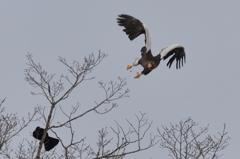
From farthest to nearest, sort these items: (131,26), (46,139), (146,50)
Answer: (131,26) < (146,50) < (46,139)

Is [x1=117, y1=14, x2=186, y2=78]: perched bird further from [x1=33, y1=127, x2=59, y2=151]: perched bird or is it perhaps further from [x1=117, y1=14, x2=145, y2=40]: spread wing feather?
[x1=33, y1=127, x2=59, y2=151]: perched bird

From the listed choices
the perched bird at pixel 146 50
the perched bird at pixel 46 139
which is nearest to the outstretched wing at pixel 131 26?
the perched bird at pixel 146 50

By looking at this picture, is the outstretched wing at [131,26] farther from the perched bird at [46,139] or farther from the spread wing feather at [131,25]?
the perched bird at [46,139]

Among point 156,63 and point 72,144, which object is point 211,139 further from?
point 72,144

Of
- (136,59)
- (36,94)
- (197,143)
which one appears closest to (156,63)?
(136,59)

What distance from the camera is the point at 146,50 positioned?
32.3 feet

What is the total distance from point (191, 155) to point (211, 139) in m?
0.71

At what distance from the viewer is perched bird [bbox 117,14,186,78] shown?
9.76 meters

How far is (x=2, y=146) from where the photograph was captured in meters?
8.35

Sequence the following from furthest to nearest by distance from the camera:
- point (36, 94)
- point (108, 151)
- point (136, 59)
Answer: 1. point (136, 59)
2. point (36, 94)
3. point (108, 151)

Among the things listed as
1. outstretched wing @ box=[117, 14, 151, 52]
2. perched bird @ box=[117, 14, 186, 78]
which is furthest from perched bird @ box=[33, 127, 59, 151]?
outstretched wing @ box=[117, 14, 151, 52]

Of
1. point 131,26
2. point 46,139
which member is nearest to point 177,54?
point 131,26

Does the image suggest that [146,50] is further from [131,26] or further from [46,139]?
[46,139]

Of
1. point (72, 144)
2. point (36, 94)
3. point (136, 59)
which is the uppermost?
point (136, 59)
